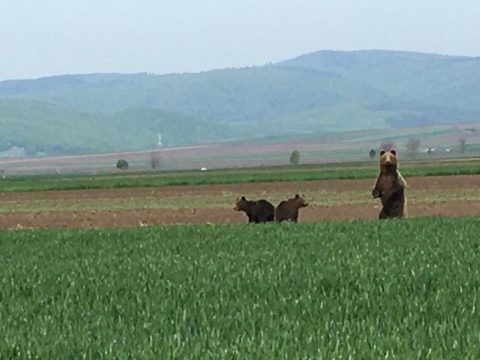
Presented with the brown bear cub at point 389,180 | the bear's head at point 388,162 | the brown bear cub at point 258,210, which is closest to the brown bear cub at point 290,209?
the brown bear cub at point 258,210

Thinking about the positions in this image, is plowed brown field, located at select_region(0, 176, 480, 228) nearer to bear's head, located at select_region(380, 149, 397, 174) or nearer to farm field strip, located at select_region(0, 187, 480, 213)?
farm field strip, located at select_region(0, 187, 480, 213)

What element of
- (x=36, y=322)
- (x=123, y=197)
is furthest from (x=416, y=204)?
(x=36, y=322)

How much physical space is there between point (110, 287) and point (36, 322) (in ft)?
7.83

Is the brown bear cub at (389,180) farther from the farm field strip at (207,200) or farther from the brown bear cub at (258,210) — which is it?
the farm field strip at (207,200)

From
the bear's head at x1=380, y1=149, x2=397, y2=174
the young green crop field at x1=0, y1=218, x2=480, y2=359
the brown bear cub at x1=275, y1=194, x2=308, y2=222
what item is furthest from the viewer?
the brown bear cub at x1=275, y1=194, x2=308, y2=222

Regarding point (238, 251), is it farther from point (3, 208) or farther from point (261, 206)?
point (3, 208)

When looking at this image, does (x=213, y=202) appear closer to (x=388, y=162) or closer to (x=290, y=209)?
(x=290, y=209)

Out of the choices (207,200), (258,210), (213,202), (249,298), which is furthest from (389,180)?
(207,200)

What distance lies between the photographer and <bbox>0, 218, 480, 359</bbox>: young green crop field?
7.41 meters

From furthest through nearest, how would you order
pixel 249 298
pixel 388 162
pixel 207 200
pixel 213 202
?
pixel 207 200 → pixel 213 202 → pixel 388 162 → pixel 249 298

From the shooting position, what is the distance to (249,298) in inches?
402

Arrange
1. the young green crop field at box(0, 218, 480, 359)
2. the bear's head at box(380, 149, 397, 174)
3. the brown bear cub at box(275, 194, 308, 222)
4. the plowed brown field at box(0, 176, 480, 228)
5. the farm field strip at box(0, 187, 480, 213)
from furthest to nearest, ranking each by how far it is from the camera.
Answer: the farm field strip at box(0, 187, 480, 213) < the plowed brown field at box(0, 176, 480, 228) < the brown bear cub at box(275, 194, 308, 222) < the bear's head at box(380, 149, 397, 174) < the young green crop field at box(0, 218, 480, 359)

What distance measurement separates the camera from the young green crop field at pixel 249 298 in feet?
24.3

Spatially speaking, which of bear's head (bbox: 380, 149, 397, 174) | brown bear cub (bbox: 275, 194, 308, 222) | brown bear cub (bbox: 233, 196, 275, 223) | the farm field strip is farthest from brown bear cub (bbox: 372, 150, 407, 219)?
the farm field strip
